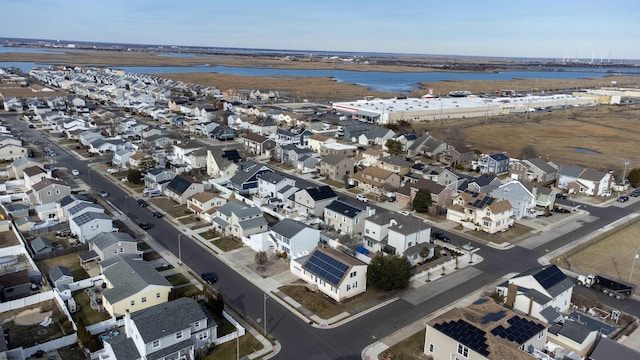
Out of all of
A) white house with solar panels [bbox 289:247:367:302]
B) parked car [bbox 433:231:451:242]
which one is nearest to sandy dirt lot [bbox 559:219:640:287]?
parked car [bbox 433:231:451:242]

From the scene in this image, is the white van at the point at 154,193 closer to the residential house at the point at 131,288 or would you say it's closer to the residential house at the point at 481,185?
the residential house at the point at 131,288

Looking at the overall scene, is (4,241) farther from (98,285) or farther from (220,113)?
(220,113)

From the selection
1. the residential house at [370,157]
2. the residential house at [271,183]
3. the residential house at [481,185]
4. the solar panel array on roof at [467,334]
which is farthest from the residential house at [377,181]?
the solar panel array on roof at [467,334]

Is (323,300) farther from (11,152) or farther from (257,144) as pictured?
(11,152)

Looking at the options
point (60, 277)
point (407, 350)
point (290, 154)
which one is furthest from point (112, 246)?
point (290, 154)

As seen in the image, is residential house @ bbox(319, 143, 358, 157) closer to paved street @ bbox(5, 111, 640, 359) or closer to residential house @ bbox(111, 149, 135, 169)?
paved street @ bbox(5, 111, 640, 359)

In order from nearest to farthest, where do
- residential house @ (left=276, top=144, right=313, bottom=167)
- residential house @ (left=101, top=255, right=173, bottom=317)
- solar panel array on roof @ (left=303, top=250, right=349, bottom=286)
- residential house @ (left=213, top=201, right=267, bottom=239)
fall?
residential house @ (left=101, top=255, right=173, bottom=317), solar panel array on roof @ (left=303, top=250, right=349, bottom=286), residential house @ (left=213, top=201, right=267, bottom=239), residential house @ (left=276, top=144, right=313, bottom=167)
